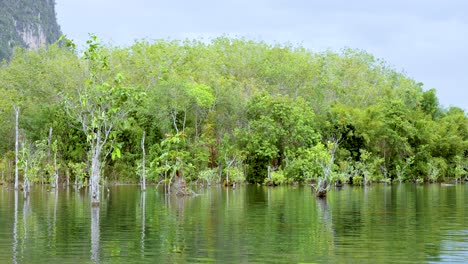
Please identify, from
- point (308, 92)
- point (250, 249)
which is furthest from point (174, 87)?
point (250, 249)

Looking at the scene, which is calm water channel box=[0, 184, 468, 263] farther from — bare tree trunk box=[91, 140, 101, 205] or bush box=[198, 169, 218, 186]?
bush box=[198, 169, 218, 186]

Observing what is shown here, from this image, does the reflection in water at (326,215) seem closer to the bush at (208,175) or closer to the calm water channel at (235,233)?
the calm water channel at (235,233)

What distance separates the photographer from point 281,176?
63.0 m

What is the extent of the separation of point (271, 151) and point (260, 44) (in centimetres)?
1959

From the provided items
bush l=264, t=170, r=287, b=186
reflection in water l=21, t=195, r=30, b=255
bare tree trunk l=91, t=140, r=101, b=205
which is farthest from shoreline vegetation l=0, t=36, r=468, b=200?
bare tree trunk l=91, t=140, r=101, b=205

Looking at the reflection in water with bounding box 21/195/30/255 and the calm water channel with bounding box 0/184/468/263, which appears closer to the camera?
the calm water channel with bounding box 0/184/468/263

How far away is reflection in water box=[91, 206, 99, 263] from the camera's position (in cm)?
1734

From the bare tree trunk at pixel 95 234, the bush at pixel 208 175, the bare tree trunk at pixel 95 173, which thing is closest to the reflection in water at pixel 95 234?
the bare tree trunk at pixel 95 234

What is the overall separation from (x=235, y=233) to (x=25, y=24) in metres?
156

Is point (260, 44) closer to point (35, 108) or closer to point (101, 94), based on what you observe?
point (35, 108)

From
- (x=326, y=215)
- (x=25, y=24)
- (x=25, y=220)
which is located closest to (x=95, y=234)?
(x=25, y=220)

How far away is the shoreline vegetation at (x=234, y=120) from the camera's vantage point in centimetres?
6234

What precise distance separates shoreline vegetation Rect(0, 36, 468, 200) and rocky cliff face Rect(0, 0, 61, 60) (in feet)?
260

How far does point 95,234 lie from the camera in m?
22.0
